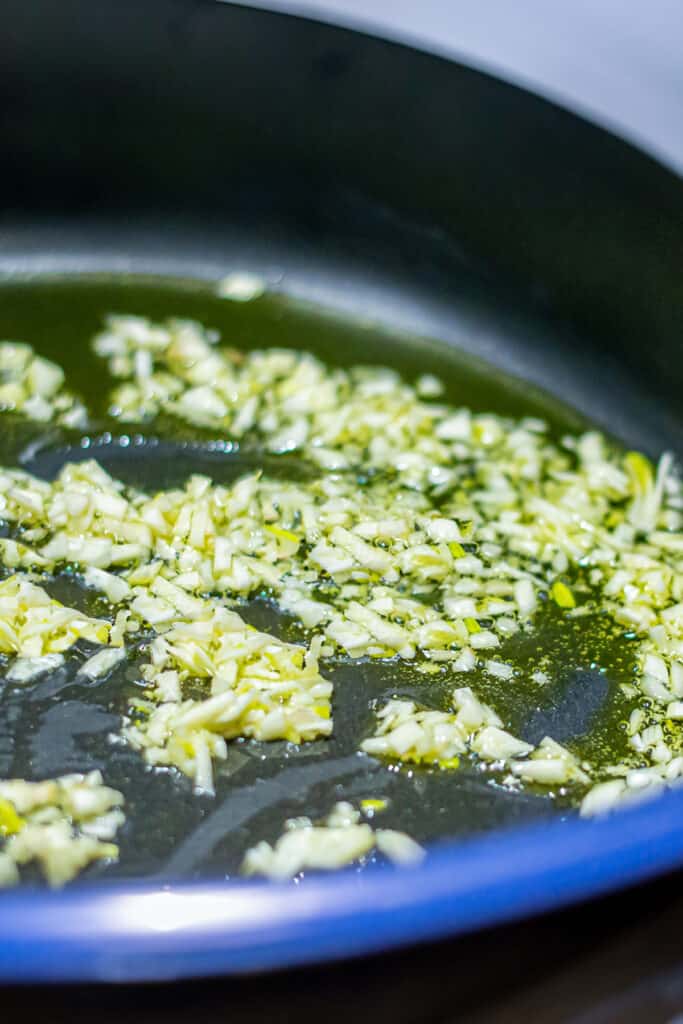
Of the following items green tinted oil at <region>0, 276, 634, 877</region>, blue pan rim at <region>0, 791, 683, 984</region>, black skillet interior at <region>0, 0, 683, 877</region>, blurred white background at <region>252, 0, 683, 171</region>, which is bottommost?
blue pan rim at <region>0, 791, 683, 984</region>

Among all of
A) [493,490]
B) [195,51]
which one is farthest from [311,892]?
[195,51]

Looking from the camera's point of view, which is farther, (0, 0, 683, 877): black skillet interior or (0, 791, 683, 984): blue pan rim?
(0, 0, 683, 877): black skillet interior

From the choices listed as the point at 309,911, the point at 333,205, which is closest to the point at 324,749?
the point at 309,911

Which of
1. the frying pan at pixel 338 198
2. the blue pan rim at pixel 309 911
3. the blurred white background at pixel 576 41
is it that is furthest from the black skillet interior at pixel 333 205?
the blue pan rim at pixel 309 911

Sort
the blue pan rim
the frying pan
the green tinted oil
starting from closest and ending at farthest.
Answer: the blue pan rim, the green tinted oil, the frying pan

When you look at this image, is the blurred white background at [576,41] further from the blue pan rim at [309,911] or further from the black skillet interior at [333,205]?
the blue pan rim at [309,911]

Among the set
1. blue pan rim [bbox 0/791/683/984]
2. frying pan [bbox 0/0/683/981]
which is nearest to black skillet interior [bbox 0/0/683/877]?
frying pan [bbox 0/0/683/981]

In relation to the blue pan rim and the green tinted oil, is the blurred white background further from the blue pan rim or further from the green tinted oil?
the blue pan rim
